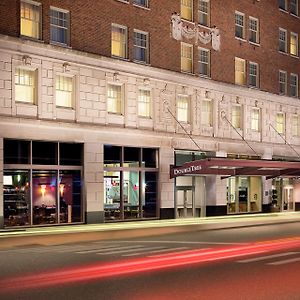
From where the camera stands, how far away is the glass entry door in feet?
126

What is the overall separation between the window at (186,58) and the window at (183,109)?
5.85 ft

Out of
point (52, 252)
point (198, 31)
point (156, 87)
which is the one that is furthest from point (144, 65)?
point (52, 252)

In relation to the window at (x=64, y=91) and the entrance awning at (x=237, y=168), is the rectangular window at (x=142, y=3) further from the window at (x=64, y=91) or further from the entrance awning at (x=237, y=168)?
the entrance awning at (x=237, y=168)

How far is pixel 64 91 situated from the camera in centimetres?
3138

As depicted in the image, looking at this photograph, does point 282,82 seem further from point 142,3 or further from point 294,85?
point 142,3

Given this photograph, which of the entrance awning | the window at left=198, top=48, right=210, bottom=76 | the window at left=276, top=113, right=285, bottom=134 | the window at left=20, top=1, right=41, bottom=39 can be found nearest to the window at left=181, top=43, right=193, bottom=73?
the window at left=198, top=48, right=210, bottom=76

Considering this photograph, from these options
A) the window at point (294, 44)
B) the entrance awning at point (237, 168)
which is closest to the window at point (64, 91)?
the entrance awning at point (237, 168)

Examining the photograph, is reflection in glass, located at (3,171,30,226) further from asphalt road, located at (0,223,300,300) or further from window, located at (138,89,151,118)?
window, located at (138,89,151,118)

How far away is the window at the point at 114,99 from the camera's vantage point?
33625mm

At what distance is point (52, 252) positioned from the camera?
19.3 meters

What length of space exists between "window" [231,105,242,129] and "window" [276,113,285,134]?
4.88m

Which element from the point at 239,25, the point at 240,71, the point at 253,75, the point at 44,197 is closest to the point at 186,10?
the point at 239,25

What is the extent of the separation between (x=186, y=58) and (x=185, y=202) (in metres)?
8.74

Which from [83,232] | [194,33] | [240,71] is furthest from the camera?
[240,71]
